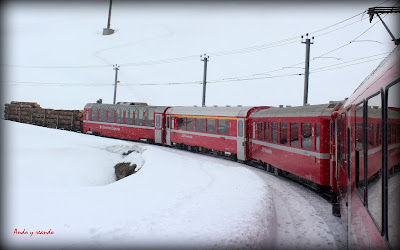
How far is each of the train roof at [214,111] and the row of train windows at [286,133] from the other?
6.04 feet

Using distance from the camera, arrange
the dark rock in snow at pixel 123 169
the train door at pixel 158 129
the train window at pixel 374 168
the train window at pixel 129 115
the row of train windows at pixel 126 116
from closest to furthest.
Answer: the train window at pixel 374 168
the dark rock in snow at pixel 123 169
the train door at pixel 158 129
the row of train windows at pixel 126 116
the train window at pixel 129 115

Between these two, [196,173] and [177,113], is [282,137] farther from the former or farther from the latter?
[177,113]

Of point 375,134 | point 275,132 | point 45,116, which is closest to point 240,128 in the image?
point 275,132

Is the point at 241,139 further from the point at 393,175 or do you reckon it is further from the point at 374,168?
the point at 393,175

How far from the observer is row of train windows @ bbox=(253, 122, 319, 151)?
10.2 m

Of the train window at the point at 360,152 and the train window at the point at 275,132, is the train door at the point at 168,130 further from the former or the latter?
the train window at the point at 360,152

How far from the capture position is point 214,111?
17828 millimetres

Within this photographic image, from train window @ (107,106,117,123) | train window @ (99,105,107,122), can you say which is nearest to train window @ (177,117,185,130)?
train window @ (107,106,117,123)

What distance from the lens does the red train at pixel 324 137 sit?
294 centimetres

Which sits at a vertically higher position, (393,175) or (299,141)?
(299,141)

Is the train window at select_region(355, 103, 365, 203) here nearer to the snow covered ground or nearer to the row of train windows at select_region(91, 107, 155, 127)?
the snow covered ground

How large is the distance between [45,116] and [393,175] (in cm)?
4030

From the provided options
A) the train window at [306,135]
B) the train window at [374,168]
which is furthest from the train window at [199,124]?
the train window at [374,168]

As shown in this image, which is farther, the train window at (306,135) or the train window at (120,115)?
the train window at (120,115)
